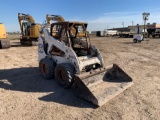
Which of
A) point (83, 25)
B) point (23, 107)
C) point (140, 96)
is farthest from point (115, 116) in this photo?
point (83, 25)

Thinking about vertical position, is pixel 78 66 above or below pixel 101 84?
above

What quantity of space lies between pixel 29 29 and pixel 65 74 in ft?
49.7

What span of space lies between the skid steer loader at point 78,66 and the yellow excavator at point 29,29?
12.3 m

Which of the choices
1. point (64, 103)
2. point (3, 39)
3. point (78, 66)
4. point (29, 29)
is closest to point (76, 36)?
point (78, 66)

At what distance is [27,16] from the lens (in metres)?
19.7

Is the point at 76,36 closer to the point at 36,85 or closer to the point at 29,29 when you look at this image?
the point at 36,85

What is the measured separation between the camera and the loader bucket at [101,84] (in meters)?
4.95

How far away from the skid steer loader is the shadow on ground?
205 millimetres

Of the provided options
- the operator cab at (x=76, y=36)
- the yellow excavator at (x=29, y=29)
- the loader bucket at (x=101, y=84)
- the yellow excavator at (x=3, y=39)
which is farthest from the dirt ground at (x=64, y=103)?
the yellow excavator at (x=29, y=29)

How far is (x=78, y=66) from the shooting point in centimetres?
580

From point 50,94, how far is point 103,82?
1800mm

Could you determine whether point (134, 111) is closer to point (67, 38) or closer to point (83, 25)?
point (67, 38)

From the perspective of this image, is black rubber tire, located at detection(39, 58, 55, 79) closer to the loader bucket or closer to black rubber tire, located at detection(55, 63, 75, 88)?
black rubber tire, located at detection(55, 63, 75, 88)

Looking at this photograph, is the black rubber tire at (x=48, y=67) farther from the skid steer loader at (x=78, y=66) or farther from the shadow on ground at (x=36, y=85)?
the shadow on ground at (x=36, y=85)
